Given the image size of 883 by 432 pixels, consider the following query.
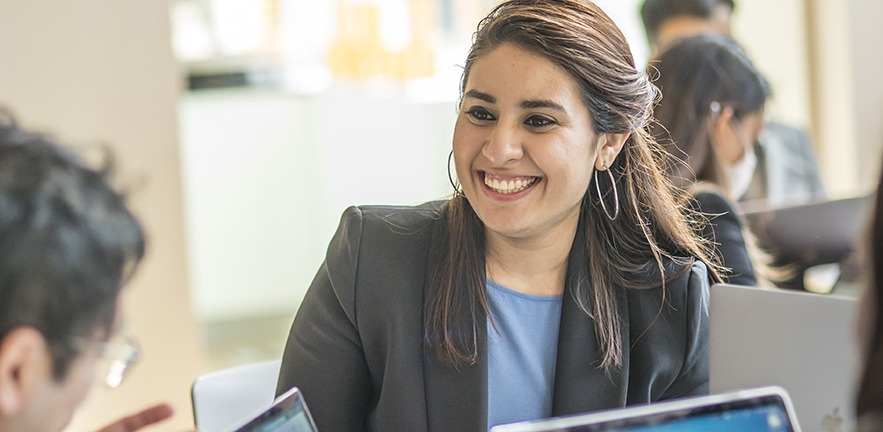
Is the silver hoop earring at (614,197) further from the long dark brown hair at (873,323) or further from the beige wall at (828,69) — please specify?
the beige wall at (828,69)

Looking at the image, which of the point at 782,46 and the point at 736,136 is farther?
the point at 782,46

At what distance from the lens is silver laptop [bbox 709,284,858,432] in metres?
1.15

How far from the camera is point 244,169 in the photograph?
16.9 feet

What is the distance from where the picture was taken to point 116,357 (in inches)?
35.8

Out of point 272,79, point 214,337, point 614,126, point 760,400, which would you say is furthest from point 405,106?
point 760,400

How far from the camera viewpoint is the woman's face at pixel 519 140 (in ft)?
5.25

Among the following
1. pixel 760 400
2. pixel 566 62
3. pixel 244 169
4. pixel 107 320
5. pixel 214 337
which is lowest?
pixel 214 337

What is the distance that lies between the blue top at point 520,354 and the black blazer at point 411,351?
0.04 metres

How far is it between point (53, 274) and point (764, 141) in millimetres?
2879

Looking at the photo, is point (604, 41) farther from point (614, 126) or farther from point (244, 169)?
point (244, 169)

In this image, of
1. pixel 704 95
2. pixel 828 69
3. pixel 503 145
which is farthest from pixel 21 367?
pixel 828 69

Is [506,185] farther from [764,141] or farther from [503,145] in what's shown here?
[764,141]

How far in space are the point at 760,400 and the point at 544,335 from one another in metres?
0.71

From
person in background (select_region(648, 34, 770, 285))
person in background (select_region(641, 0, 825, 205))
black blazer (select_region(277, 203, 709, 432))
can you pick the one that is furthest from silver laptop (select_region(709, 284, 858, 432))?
person in background (select_region(641, 0, 825, 205))
